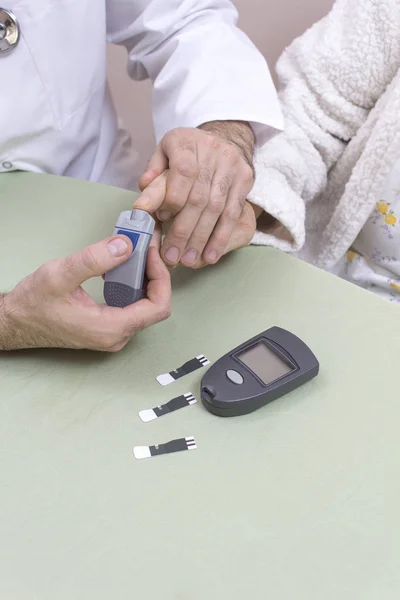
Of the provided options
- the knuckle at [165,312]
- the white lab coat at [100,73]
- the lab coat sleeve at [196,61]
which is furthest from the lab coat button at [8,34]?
the knuckle at [165,312]

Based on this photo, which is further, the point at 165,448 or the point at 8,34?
the point at 8,34

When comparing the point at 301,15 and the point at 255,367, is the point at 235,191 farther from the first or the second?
the point at 301,15

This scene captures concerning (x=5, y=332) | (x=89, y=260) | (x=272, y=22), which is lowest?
(x=5, y=332)

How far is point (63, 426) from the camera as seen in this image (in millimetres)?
542

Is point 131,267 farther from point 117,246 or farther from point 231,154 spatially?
point 231,154

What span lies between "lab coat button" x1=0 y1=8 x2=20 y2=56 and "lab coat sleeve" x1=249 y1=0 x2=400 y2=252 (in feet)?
1.21

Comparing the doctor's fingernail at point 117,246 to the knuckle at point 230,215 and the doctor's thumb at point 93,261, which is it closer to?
the doctor's thumb at point 93,261

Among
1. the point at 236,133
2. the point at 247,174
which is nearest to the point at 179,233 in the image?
the point at 247,174

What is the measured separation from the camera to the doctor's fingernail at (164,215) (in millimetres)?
707

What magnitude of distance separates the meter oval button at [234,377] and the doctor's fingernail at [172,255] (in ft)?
0.56

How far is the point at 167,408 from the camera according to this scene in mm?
559

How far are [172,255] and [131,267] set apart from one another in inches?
3.9

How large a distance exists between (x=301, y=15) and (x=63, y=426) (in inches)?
41.7

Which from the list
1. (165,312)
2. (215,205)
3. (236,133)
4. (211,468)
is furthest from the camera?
(236,133)
